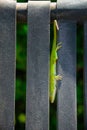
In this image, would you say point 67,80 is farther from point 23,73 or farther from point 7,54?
point 23,73

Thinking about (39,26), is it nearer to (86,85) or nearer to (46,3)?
(46,3)

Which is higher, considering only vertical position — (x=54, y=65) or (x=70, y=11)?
(x=70, y=11)

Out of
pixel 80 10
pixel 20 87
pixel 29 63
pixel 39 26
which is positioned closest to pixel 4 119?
pixel 29 63

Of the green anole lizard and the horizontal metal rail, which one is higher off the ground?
the horizontal metal rail

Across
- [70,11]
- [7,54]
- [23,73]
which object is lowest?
[23,73]

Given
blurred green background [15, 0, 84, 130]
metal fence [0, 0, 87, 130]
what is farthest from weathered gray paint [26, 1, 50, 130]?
blurred green background [15, 0, 84, 130]

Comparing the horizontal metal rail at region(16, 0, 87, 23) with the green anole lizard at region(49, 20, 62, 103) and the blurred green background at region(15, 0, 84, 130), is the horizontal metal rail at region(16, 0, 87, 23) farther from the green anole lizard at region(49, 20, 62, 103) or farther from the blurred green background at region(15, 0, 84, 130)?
the blurred green background at region(15, 0, 84, 130)

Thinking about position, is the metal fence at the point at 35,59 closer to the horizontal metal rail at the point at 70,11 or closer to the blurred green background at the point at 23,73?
the horizontal metal rail at the point at 70,11

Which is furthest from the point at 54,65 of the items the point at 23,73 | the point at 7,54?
the point at 23,73
